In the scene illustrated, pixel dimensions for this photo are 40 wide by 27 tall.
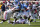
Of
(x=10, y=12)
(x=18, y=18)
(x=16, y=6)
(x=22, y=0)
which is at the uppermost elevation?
(x=22, y=0)

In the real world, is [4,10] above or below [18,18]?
above

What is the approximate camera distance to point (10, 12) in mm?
1954

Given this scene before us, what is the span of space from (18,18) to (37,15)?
52 centimetres

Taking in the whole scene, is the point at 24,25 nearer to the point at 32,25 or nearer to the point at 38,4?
the point at 32,25

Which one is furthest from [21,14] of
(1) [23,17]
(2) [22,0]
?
(2) [22,0]

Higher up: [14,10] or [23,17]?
[14,10]

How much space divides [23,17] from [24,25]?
21 centimetres


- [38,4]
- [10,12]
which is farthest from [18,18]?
[38,4]

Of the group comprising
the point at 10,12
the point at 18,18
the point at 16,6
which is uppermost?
the point at 16,6

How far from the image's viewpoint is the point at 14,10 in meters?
1.96

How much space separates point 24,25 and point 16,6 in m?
0.55

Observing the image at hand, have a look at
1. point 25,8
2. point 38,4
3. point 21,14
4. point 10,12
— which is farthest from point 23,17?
point 38,4

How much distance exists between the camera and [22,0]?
1977 mm

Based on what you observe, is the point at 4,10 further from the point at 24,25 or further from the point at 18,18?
the point at 24,25
